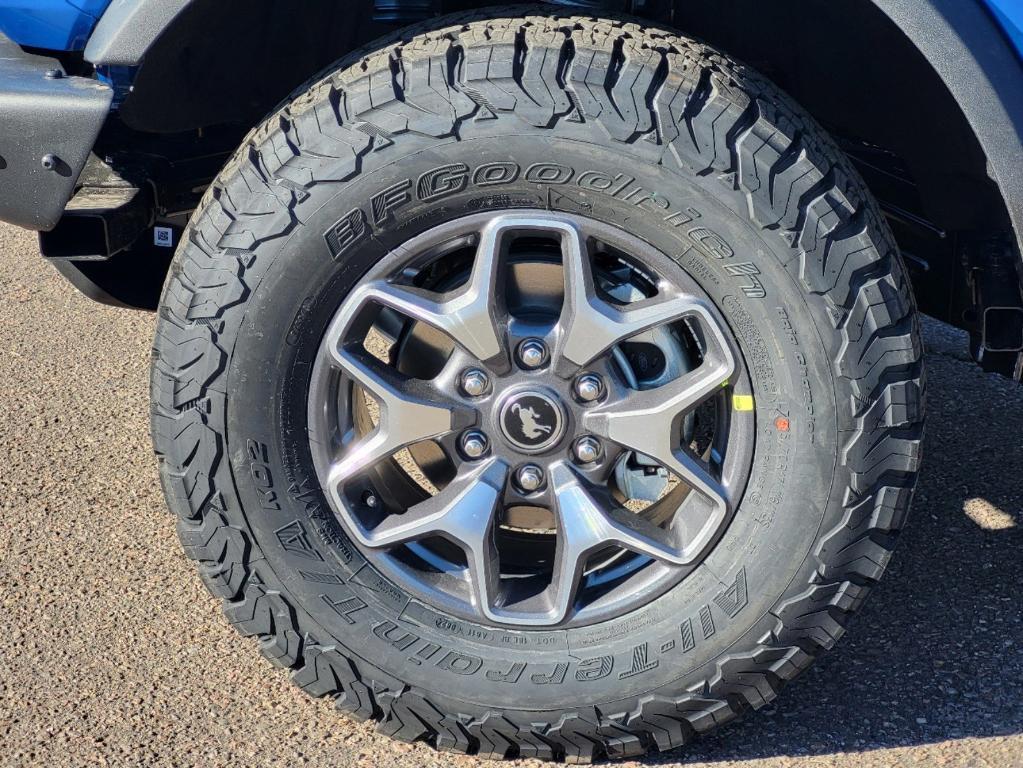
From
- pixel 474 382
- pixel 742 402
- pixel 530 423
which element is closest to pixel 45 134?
pixel 474 382

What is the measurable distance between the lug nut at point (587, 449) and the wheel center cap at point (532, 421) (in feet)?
0.15

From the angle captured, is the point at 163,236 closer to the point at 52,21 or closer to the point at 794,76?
the point at 52,21

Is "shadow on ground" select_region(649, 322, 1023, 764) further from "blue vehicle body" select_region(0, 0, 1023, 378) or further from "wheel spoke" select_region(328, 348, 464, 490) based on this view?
"wheel spoke" select_region(328, 348, 464, 490)

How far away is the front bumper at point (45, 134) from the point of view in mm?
2168

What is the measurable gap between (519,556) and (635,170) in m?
0.96

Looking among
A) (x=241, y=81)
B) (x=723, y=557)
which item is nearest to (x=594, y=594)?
(x=723, y=557)

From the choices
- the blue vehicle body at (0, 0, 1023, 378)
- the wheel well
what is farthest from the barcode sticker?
the wheel well

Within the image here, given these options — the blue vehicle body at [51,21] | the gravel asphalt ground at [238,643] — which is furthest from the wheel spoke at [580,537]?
the blue vehicle body at [51,21]

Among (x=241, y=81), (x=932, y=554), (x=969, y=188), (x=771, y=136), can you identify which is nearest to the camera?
(x=771, y=136)

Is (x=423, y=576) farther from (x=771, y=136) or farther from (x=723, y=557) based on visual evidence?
(x=771, y=136)

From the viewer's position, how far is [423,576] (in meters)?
2.39

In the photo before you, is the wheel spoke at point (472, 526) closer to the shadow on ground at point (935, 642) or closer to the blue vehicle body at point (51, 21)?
the shadow on ground at point (935, 642)

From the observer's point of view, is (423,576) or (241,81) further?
(241,81)

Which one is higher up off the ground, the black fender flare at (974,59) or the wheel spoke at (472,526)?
the black fender flare at (974,59)
